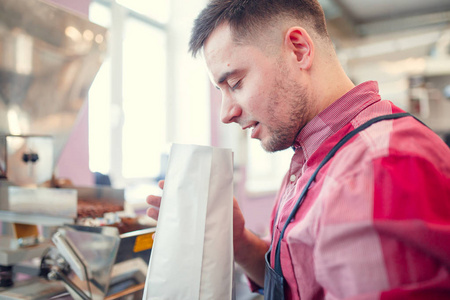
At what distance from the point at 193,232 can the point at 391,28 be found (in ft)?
15.5

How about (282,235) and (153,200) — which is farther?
(153,200)

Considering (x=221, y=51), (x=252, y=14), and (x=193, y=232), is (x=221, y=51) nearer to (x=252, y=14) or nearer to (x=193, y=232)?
(x=252, y=14)

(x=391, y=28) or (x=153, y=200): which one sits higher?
(x=391, y=28)

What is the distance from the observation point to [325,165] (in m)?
0.72

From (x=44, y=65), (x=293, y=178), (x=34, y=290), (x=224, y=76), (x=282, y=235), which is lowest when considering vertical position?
(x=34, y=290)

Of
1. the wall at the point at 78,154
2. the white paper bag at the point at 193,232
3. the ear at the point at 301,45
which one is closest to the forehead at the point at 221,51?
the ear at the point at 301,45

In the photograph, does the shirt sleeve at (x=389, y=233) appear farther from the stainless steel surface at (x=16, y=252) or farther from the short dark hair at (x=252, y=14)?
the stainless steel surface at (x=16, y=252)

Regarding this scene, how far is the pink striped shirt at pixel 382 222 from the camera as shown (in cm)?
51

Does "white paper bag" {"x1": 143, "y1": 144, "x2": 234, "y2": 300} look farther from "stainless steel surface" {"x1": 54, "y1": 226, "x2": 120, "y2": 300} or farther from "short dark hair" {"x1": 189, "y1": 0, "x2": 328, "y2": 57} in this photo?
"short dark hair" {"x1": 189, "y1": 0, "x2": 328, "y2": 57}

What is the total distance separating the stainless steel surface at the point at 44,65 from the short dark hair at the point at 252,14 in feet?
1.85

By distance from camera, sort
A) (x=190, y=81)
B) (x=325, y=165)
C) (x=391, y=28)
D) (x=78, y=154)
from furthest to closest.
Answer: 1. (x=391, y=28)
2. (x=190, y=81)
3. (x=78, y=154)
4. (x=325, y=165)

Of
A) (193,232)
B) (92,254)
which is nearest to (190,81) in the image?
(92,254)

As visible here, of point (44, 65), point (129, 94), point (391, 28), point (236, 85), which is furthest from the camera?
point (391, 28)

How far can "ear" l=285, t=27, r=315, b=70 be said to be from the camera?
88 centimetres
